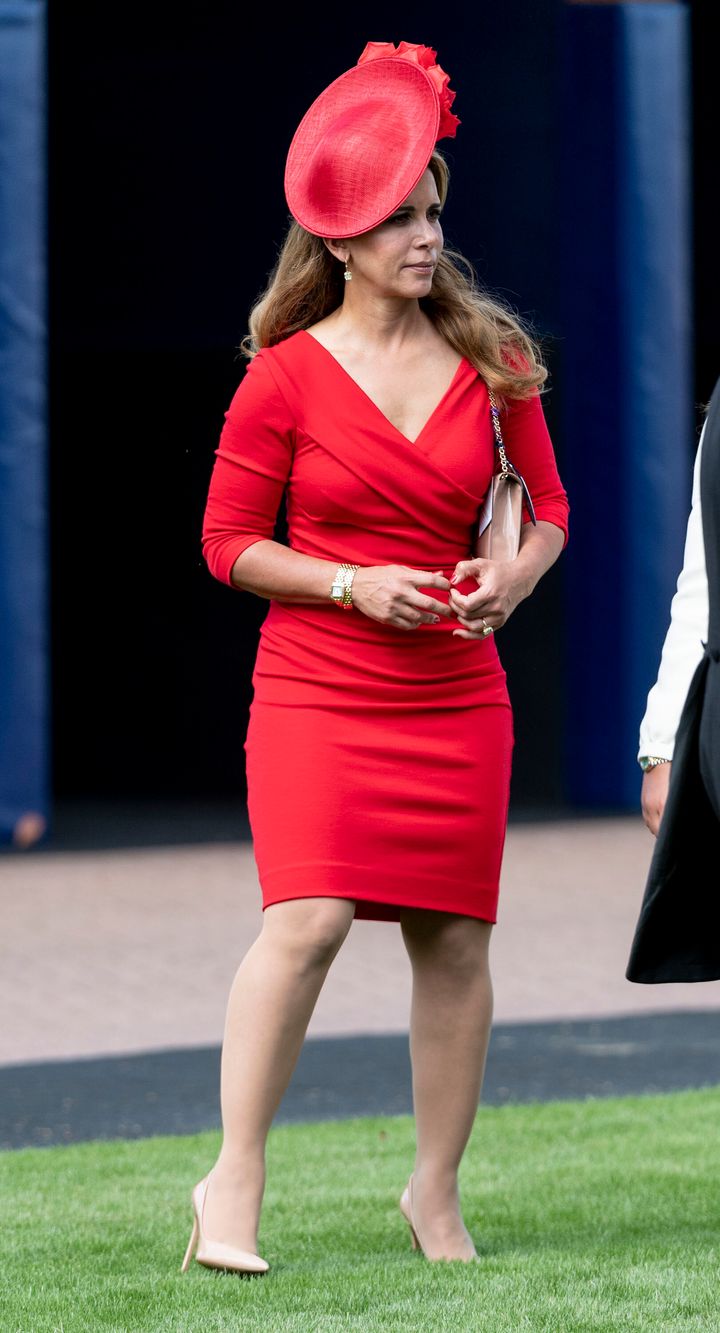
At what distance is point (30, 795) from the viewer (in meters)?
10.8

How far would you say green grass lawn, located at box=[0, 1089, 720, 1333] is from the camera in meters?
3.46

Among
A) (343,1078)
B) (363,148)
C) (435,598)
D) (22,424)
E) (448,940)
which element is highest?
(363,148)

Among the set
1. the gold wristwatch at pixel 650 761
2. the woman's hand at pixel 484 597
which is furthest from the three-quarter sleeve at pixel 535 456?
the gold wristwatch at pixel 650 761

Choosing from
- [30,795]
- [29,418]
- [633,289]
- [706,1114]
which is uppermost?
[633,289]

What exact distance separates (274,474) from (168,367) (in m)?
11.2

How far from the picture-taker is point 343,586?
12.0ft

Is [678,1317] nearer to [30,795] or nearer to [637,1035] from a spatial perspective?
[637,1035]

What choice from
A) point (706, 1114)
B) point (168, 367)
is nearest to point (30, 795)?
point (168, 367)

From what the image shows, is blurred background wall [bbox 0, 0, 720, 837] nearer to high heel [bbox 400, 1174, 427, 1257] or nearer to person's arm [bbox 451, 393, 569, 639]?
person's arm [bbox 451, 393, 569, 639]

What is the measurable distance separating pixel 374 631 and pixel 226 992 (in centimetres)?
366

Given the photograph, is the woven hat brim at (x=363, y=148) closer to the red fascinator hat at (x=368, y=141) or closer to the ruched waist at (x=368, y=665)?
the red fascinator hat at (x=368, y=141)

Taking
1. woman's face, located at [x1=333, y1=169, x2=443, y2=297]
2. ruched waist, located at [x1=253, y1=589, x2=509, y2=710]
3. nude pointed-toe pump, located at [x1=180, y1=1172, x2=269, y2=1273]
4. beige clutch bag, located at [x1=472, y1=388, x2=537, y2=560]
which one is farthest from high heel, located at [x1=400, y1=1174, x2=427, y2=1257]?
woman's face, located at [x1=333, y1=169, x2=443, y2=297]

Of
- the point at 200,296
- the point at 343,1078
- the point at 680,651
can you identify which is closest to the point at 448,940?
the point at 680,651

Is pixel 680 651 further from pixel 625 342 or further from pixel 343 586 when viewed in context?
pixel 625 342
